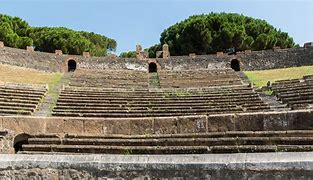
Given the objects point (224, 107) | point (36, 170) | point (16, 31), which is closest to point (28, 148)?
point (36, 170)

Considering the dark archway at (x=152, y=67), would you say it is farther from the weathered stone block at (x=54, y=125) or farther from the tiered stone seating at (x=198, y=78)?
the weathered stone block at (x=54, y=125)

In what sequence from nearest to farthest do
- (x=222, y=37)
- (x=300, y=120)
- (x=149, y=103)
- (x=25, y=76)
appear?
(x=300, y=120), (x=149, y=103), (x=25, y=76), (x=222, y=37)

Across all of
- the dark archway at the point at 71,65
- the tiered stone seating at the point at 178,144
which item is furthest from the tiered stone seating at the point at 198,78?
the tiered stone seating at the point at 178,144

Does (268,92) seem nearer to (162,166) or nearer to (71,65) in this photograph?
(71,65)

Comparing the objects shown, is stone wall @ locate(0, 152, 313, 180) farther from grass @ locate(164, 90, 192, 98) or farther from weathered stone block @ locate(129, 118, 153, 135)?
grass @ locate(164, 90, 192, 98)

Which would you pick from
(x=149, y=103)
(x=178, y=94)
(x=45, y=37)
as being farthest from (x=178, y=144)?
(x=45, y=37)

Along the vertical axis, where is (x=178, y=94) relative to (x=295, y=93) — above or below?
above

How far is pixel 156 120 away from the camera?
1542cm

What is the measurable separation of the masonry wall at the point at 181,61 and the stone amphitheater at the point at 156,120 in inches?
3.4

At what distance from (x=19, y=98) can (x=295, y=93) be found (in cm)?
1418

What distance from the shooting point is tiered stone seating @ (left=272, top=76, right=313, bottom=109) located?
1975 centimetres

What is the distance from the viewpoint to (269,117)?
1529cm

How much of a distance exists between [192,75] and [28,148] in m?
26.1

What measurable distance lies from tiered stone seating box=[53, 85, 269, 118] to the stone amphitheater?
52mm
